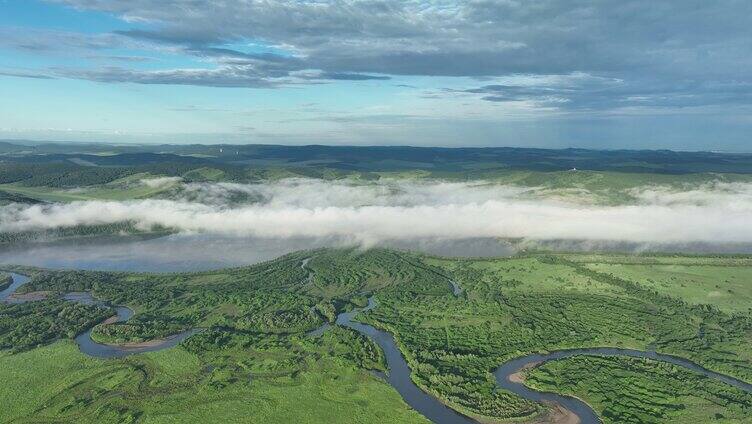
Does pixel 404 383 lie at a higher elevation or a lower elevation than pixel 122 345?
higher

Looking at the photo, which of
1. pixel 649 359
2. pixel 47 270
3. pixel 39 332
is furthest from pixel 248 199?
pixel 649 359

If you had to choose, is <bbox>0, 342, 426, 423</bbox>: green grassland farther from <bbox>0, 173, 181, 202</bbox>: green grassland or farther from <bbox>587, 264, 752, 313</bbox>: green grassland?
<bbox>0, 173, 181, 202</bbox>: green grassland

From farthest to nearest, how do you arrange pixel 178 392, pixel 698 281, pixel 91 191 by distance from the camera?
pixel 91 191 → pixel 698 281 → pixel 178 392

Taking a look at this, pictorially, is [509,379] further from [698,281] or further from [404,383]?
[698,281]

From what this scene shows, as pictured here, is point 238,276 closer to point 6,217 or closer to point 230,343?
point 230,343

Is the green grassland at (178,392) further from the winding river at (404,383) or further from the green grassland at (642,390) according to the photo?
the green grassland at (642,390)

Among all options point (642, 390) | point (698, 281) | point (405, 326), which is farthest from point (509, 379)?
point (698, 281)

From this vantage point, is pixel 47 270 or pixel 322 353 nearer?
pixel 322 353

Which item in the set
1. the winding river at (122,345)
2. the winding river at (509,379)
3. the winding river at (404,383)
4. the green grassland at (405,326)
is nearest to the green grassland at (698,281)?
the green grassland at (405,326)
